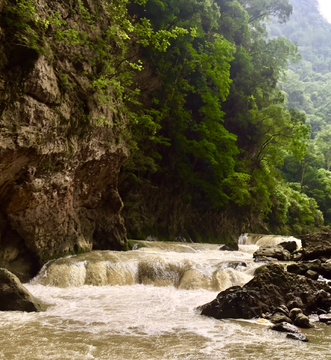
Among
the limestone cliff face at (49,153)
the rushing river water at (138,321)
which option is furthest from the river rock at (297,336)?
the limestone cliff face at (49,153)

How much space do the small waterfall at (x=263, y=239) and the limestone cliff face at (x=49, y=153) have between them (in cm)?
1112

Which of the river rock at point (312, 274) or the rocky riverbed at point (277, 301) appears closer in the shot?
the rocky riverbed at point (277, 301)

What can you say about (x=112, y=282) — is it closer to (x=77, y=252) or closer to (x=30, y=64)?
(x=77, y=252)

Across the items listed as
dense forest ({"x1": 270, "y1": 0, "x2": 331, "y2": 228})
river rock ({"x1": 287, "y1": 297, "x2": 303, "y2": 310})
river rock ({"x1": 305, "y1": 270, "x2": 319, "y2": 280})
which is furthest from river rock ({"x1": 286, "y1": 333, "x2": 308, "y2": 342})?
dense forest ({"x1": 270, "y1": 0, "x2": 331, "y2": 228})

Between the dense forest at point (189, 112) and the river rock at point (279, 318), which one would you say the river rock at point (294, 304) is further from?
the dense forest at point (189, 112)

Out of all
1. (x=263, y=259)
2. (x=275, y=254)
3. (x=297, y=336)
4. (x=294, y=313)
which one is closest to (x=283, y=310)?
(x=294, y=313)

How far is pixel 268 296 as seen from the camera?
7.15m

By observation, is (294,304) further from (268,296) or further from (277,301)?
(268,296)

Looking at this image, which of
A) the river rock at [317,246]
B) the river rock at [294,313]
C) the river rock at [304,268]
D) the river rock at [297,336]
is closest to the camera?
the river rock at [297,336]

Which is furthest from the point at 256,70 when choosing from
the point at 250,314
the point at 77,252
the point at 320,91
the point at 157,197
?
the point at 320,91

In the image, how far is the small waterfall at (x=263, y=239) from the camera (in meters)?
21.1

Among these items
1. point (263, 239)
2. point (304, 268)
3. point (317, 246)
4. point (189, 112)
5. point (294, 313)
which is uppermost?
point (189, 112)

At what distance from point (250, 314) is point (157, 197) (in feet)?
50.2

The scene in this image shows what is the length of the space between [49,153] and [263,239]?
54.9 feet
